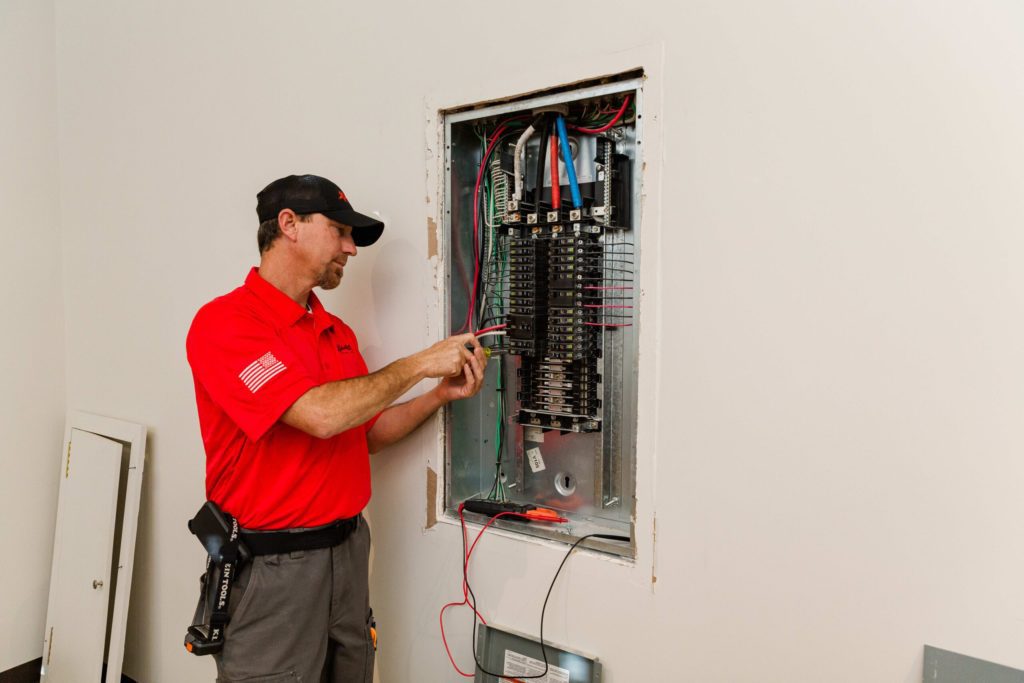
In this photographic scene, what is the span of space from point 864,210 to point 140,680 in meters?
2.86

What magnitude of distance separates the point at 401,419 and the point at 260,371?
412 millimetres

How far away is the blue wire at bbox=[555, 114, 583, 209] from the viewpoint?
5.12ft

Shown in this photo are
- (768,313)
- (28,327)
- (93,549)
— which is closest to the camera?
(768,313)

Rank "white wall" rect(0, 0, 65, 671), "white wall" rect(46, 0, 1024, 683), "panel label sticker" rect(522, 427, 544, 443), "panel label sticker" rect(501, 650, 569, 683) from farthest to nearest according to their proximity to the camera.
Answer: "white wall" rect(0, 0, 65, 671), "panel label sticker" rect(522, 427, 544, 443), "panel label sticker" rect(501, 650, 569, 683), "white wall" rect(46, 0, 1024, 683)

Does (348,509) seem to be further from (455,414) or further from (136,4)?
(136,4)

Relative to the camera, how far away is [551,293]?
157 cm

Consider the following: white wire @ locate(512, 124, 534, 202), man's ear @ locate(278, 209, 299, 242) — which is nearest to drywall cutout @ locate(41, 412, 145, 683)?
man's ear @ locate(278, 209, 299, 242)

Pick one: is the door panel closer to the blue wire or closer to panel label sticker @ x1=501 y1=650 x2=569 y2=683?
panel label sticker @ x1=501 y1=650 x2=569 y2=683

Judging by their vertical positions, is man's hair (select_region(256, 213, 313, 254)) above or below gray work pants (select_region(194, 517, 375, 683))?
above

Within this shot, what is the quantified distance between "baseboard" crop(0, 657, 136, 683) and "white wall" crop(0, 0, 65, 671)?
0.08ft

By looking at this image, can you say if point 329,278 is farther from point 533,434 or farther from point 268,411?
point 533,434

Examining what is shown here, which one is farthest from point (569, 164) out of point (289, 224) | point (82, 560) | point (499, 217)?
point (82, 560)

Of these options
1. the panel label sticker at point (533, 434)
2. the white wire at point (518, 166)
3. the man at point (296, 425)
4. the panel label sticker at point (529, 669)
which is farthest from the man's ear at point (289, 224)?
the panel label sticker at point (529, 669)

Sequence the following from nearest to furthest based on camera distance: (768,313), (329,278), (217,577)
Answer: (768,313)
(217,577)
(329,278)
